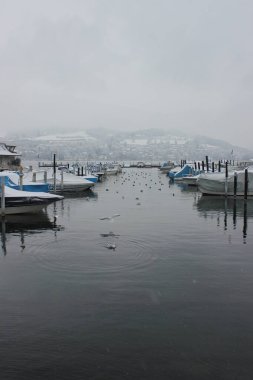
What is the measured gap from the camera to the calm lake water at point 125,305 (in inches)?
317

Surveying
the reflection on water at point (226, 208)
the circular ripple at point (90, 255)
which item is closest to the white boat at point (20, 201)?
the circular ripple at point (90, 255)

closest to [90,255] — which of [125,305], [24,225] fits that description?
[125,305]

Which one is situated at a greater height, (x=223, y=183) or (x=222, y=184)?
(x=223, y=183)

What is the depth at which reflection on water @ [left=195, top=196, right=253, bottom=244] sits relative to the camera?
1108 inches

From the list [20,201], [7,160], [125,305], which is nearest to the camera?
[125,305]

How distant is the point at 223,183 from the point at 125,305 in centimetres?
3405

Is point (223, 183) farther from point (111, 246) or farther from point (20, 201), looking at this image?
point (111, 246)

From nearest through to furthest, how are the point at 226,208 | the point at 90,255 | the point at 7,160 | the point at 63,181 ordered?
the point at 90,255 → the point at 226,208 → the point at 63,181 → the point at 7,160

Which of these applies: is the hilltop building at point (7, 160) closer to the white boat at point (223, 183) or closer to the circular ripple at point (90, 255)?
the white boat at point (223, 183)

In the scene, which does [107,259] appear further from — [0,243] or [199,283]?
[0,243]

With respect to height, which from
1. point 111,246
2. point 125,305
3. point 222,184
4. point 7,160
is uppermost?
point 7,160

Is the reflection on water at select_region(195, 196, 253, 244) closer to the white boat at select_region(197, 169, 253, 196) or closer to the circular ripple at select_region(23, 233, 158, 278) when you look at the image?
the white boat at select_region(197, 169, 253, 196)

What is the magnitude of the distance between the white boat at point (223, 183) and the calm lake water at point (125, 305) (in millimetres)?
20906

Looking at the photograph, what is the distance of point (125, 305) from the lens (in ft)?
36.3
